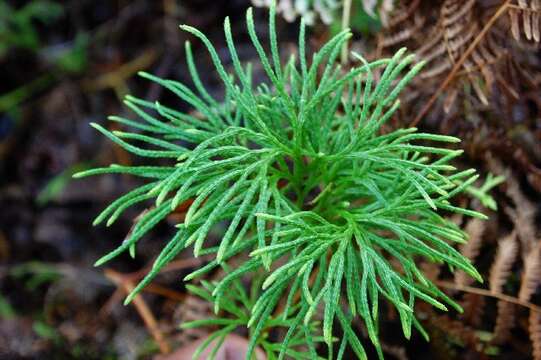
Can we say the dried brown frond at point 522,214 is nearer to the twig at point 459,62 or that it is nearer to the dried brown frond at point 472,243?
the dried brown frond at point 472,243

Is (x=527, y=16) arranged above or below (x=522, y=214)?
above

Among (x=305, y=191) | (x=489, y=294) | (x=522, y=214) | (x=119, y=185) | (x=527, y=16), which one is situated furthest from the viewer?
(x=119, y=185)

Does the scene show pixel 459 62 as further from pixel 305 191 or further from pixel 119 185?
pixel 119 185

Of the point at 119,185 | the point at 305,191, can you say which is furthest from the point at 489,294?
the point at 119,185

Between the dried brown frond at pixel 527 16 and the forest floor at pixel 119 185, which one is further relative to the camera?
the forest floor at pixel 119 185

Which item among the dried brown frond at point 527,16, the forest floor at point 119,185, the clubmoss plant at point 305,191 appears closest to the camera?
the clubmoss plant at point 305,191

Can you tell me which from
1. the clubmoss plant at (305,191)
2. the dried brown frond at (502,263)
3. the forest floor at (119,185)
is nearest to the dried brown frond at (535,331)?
the forest floor at (119,185)
